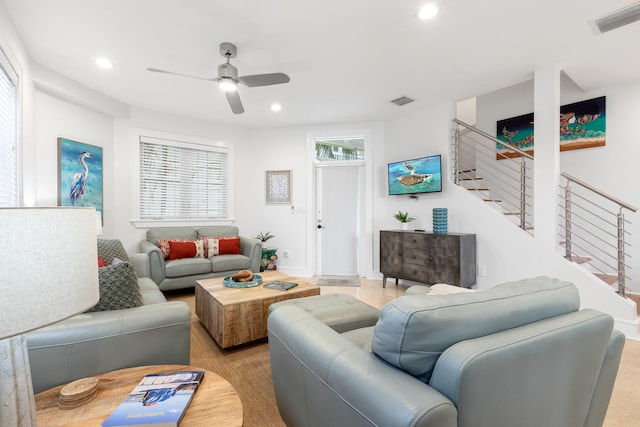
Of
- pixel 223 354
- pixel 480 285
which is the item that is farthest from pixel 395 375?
pixel 480 285

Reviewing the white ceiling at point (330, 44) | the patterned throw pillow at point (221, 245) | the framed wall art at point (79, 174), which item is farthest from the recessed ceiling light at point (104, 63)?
the patterned throw pillow at point (221, 245)

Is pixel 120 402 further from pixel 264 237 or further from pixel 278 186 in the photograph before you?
pixel 278 186

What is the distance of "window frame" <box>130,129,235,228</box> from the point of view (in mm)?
4242

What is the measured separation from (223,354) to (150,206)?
3017mm

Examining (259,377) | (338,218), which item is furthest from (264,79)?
(338,218)

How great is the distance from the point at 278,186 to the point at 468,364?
15.3 ft

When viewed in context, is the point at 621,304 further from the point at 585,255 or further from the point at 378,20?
the point at 378,20

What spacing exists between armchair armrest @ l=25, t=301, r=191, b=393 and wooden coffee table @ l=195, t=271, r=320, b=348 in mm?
561

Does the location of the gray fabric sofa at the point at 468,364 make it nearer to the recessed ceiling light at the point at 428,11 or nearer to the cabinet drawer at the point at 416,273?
the recessed ceiling light at the point at 428,11

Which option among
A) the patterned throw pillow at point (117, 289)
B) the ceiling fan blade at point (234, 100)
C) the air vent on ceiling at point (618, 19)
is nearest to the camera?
the patterned throw pillow at point (117, 289)

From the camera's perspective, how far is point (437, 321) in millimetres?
879

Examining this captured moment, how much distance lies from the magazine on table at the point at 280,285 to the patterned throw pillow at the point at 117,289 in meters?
1.15

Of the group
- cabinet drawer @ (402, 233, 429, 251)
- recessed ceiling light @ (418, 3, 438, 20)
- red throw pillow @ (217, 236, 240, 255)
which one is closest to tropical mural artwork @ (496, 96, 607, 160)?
cabinet drawer @ (402, 233, 429, 251)

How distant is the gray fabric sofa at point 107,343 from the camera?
1364 mm
